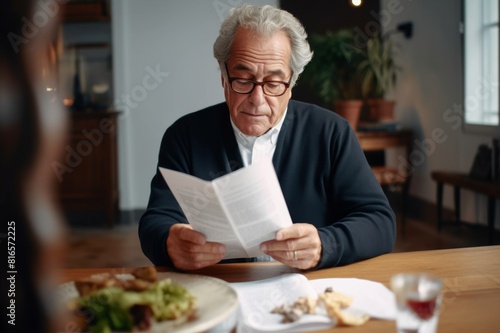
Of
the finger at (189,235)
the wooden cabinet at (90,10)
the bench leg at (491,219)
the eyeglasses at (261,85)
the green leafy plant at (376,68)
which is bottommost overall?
the bench leg at (491,219)

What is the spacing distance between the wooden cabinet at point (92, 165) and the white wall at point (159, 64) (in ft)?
0.57

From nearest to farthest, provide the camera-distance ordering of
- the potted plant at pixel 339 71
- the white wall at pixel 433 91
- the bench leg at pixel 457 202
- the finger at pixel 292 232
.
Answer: the finger at pixel 292 232
the bench leg at pixel 457 202
the white wall at pixel 433 91
the potted plant at pixel 339 71

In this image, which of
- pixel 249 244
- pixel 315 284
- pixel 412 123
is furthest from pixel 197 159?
pixel 412 123

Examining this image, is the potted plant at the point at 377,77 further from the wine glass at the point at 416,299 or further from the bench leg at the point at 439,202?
the wine glass at the point at 416,299

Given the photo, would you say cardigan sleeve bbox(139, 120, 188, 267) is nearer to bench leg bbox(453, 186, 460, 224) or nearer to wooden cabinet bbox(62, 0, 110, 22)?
bench leg bbox(453, 186, 460, 224)

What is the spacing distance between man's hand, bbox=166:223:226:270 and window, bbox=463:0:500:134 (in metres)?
3.51

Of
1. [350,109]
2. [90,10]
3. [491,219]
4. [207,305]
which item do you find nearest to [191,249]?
[207,305]

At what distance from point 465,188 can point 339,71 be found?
1.71 meters

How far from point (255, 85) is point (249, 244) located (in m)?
0.53

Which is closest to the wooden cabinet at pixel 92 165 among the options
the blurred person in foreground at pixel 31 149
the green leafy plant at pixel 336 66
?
the green leafy plant at pixel 336 66

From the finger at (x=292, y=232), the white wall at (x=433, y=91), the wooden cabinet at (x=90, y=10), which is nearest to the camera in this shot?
the finger at (x=292, y=232)

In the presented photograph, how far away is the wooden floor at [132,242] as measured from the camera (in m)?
4.13

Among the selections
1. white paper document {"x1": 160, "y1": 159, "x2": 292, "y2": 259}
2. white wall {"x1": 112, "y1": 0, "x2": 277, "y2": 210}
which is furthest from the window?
white paper document {"x1": 160, "y1": 159, "x2": 292, "y2": 259}

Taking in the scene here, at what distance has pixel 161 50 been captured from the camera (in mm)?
5215
